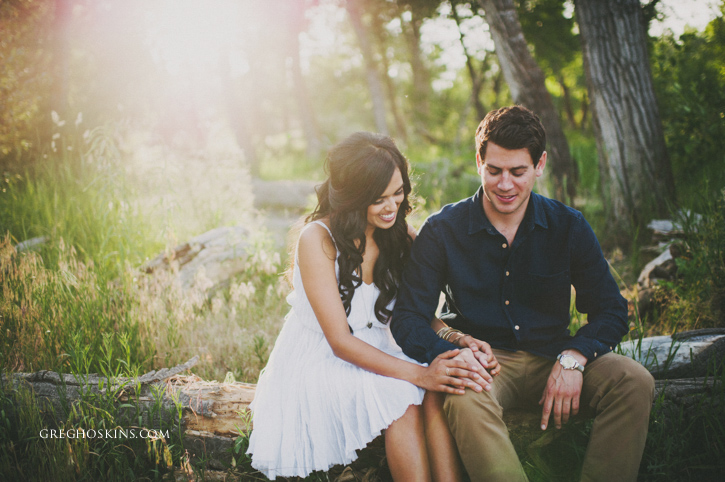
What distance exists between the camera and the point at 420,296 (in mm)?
2627

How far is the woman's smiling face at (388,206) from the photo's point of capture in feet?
8.65

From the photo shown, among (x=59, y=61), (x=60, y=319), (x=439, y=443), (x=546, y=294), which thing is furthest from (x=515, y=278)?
(x=59, y=61)

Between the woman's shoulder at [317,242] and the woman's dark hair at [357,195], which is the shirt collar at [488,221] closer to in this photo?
the woman's dark hair at [357,195]

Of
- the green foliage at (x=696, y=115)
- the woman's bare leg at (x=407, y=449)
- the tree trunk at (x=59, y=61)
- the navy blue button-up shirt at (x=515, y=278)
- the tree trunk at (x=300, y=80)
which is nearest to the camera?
the woman's bare leg at (x=407, y=449)

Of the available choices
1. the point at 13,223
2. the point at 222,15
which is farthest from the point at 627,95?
the point at 222,15

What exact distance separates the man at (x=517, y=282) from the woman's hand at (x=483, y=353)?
0.09 feet

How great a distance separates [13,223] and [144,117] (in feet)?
17.6

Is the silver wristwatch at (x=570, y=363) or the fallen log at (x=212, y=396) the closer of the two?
the silver wristwatch at (x=570, y=363)

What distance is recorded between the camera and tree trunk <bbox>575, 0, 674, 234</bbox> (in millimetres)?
4805

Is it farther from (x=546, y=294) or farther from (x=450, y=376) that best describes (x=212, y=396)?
(x=546, y=294)

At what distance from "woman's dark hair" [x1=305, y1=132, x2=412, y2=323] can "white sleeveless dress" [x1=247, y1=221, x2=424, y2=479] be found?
42 centimetres

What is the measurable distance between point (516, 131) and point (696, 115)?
407 cm

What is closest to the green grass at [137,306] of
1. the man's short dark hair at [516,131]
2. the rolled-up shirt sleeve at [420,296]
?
the rolled-up shirt sleeve at [420,296]

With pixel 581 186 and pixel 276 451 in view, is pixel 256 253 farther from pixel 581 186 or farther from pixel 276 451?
pixel 581 186
